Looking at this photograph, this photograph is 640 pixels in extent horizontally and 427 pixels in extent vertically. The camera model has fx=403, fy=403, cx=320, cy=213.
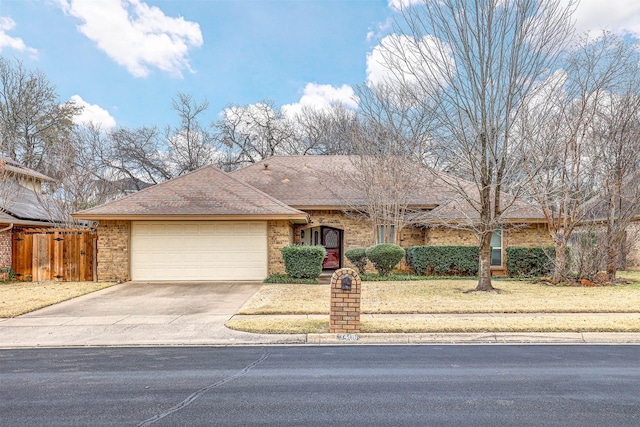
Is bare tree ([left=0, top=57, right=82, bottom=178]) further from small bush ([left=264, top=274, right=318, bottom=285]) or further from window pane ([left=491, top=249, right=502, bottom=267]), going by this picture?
window pane ([left=491, top=249, right=502, bottom=267])

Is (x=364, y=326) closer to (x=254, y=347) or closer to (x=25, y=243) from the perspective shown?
(x=254, y=347)

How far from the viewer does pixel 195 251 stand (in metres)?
14.1

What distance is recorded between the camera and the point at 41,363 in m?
5.54

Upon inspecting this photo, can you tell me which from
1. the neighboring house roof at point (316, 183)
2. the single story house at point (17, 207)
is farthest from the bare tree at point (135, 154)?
the neighboring house roof at point (316, 183)

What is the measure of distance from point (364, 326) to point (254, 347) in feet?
6.62

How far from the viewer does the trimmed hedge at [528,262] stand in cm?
1495

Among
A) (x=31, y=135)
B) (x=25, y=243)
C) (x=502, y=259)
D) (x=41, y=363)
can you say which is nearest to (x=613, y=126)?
(x=502, y=259)

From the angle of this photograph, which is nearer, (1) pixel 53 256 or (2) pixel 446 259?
(1) pixel 53 256

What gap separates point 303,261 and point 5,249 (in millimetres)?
10344

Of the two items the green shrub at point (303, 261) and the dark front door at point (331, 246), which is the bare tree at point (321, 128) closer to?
the dark front door at point (331, 246)

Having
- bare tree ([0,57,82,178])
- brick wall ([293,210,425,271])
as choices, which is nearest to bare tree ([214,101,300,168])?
bare tree ([0,57,82,178])

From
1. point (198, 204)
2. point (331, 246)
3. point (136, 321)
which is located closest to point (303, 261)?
point (198, 204)

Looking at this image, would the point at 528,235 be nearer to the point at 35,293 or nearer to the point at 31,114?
the point at 35,293

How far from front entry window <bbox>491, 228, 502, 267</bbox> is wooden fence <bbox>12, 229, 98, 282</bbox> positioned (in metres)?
15.1
